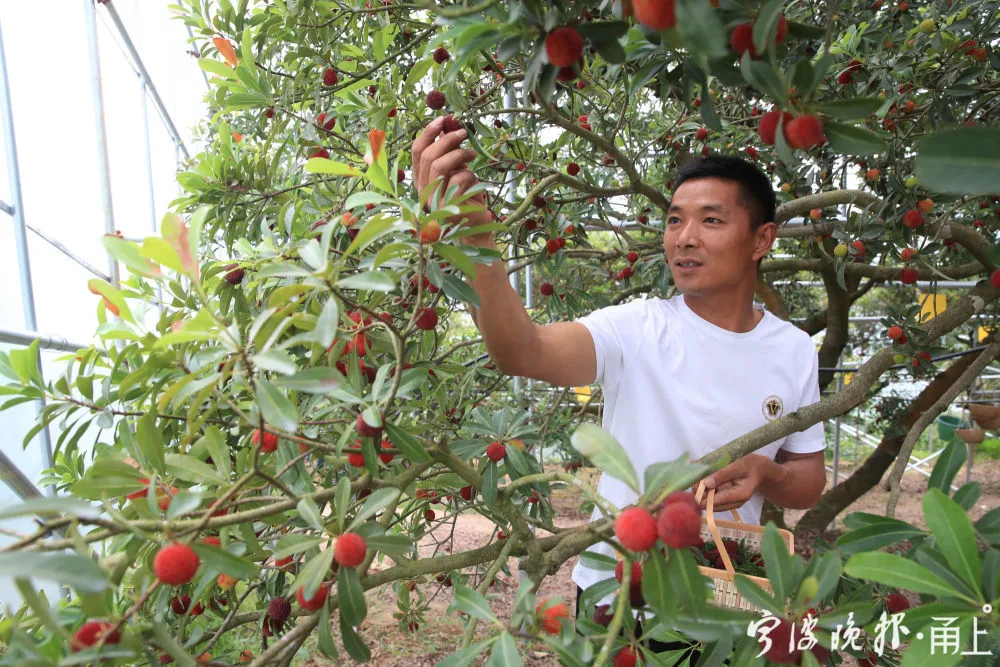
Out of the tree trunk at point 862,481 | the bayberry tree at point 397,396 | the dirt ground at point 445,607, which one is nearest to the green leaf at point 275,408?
A: the bayberry tree at point 397,396

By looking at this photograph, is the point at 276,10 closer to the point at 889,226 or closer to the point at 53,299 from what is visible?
the point at 889,226

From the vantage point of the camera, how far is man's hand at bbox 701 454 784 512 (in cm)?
117

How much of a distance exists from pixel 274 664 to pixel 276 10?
4.74 ft

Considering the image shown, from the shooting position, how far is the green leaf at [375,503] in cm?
76

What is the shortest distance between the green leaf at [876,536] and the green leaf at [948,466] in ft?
0.21

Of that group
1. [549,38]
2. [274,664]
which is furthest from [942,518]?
[274,664]

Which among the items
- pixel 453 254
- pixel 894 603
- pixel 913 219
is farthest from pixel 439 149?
pixel 913 219

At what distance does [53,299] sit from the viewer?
3061mm

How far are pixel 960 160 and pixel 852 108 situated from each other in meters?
0.19

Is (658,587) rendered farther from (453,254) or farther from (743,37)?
(743,37)

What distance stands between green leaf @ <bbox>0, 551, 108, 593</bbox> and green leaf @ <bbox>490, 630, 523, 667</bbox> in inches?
15.2

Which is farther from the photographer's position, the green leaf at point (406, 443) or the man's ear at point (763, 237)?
the man's ear at point (763, 237)

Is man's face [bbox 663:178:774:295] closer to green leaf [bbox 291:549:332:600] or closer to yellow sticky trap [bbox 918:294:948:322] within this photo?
yellow sticky trap [bbox 918:294:948:322]

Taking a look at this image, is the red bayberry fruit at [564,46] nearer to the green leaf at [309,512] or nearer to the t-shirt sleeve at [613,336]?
the green leaf at [309,512]
